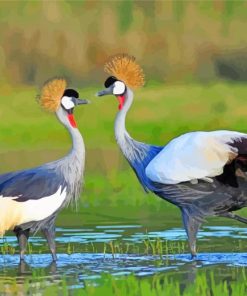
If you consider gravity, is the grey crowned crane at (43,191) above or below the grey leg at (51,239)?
above

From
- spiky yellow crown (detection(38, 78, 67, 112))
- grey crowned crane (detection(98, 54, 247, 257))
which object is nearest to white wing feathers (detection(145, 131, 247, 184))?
grey crowned crane (detection(98, 54, 247, 257))

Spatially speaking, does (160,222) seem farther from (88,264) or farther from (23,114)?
(23,114)

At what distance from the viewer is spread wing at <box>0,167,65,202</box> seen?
37.7ft

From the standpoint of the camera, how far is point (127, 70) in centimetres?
1238

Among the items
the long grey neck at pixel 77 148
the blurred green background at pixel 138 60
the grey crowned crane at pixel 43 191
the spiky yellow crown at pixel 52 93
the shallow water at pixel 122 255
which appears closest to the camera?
the shallow water at pixel 122 255

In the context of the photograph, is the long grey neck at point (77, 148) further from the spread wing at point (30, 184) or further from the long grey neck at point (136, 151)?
the long grey neck at point (136, 151)

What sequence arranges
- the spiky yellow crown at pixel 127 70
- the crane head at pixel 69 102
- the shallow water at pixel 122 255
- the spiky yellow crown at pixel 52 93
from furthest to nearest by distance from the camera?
1. the spiky yellow crown at pixel 127 70
2. the crane head at pixel 69 102
3. the spiky yellow crown at pixel 52 93
4. the shallow water at pixel 122 255

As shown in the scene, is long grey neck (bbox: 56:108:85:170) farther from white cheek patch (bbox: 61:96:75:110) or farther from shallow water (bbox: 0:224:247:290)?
shallow water (bbox: 0:224:247:290)

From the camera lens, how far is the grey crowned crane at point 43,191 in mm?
11445

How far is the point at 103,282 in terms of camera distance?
9422 millimetres

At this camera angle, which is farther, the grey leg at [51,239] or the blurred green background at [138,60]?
the blurred green background at [138,60]

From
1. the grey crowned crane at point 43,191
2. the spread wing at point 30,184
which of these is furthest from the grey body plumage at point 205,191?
the spread wing at point 30,184

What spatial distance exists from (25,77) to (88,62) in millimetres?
1539

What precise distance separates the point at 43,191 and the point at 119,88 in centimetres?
136
